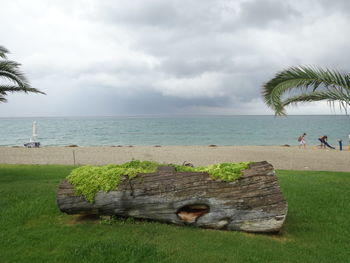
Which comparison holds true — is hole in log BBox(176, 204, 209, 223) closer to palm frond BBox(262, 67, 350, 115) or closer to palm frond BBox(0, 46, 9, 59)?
palm frond BBox(262, 67, 350, 115)

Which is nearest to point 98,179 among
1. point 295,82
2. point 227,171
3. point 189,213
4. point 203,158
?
point 189,213

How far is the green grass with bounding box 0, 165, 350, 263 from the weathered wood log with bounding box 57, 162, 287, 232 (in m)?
0.20

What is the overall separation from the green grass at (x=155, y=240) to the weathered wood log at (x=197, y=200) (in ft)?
0.65

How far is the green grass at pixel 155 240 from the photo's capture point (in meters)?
4.27

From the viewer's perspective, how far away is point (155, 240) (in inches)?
187

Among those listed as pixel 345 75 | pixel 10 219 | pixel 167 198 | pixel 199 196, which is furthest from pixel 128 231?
pixel 345 75

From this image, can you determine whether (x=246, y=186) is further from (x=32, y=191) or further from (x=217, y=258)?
(x=32, y=191)

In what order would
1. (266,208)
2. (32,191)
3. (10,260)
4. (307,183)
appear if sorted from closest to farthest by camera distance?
(10,260)
(266,208)
(32,191)
(307,183)

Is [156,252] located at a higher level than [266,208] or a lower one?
lower

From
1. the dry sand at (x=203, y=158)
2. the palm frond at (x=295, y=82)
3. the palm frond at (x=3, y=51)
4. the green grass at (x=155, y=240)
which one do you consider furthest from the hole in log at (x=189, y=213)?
the dry sand at (x=203, y=158)

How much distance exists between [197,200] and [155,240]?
102cm

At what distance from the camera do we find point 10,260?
13.8 ft

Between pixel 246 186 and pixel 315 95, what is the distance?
4088mm

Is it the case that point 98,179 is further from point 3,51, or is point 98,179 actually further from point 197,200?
point 3,51
